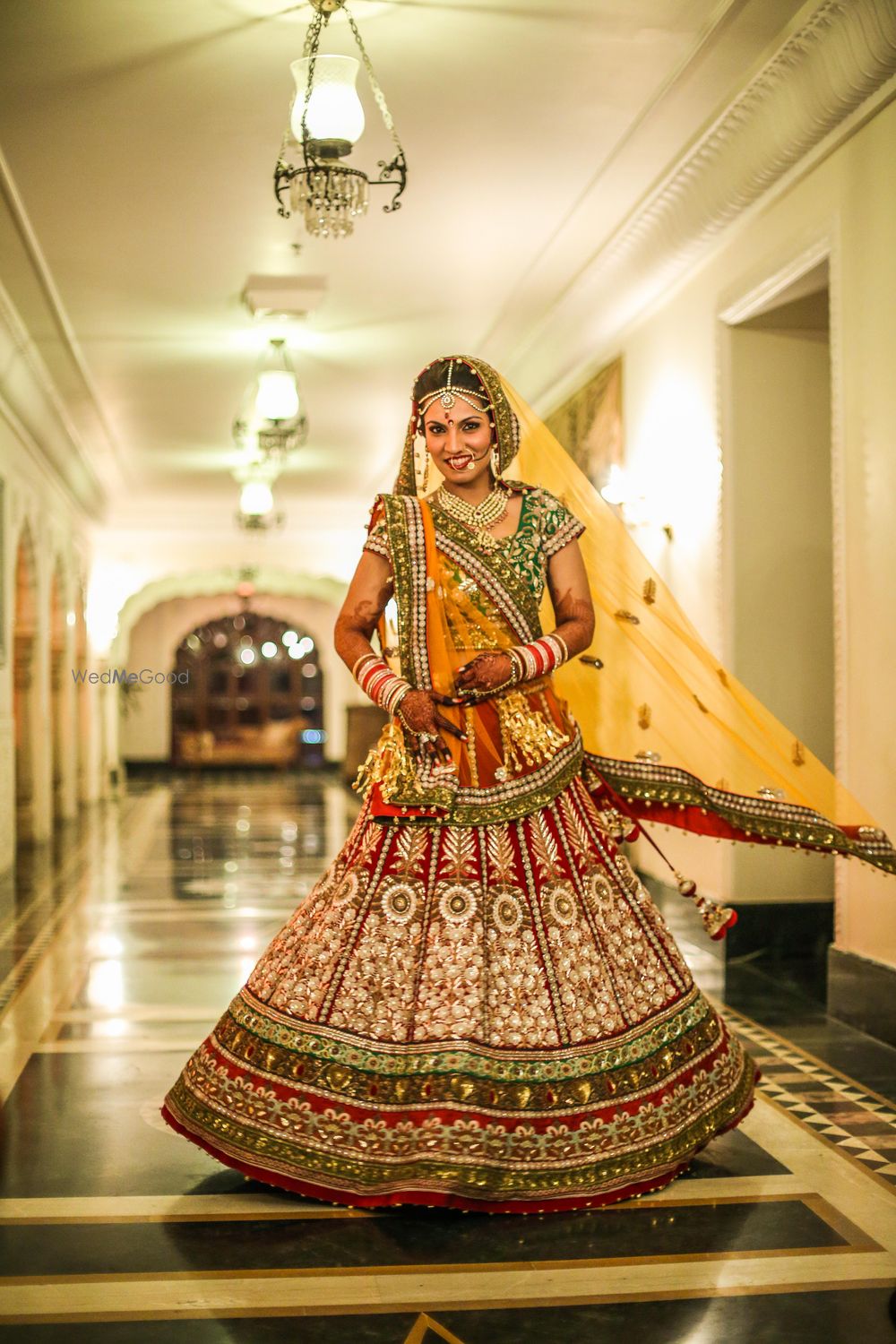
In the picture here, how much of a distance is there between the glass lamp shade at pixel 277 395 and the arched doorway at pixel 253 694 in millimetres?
16835

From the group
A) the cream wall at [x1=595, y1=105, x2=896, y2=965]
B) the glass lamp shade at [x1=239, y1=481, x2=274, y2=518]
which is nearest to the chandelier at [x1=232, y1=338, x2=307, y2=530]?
the glass lamp shade at [x1=239, y1=481, x2=274, y2=518]

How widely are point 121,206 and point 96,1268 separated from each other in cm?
580

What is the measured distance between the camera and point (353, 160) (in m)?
6.60

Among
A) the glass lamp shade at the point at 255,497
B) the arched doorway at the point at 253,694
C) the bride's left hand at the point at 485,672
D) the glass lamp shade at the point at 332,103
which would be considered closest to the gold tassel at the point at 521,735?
the bride's left hand at the point at 485,672

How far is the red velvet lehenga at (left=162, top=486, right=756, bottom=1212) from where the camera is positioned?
10.1ft

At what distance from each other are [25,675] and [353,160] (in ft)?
22.6

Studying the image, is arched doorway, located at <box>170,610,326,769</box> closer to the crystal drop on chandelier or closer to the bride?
the crystal drop on chandelier

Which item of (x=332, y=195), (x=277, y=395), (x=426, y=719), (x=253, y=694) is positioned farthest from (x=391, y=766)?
(x=253, y=694)

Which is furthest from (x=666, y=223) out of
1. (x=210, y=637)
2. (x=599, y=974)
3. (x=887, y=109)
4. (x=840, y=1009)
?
(x=210, y=637)

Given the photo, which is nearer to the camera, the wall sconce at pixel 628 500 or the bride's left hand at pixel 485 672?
the bride's left hand at pixel 485 672

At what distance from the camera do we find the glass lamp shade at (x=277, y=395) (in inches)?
356

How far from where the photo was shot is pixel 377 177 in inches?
267

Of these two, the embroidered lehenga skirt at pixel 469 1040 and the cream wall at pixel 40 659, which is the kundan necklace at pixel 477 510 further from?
the cream wall at pixel 40 659

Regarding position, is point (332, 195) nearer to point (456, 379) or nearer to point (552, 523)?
point (456, 379)
